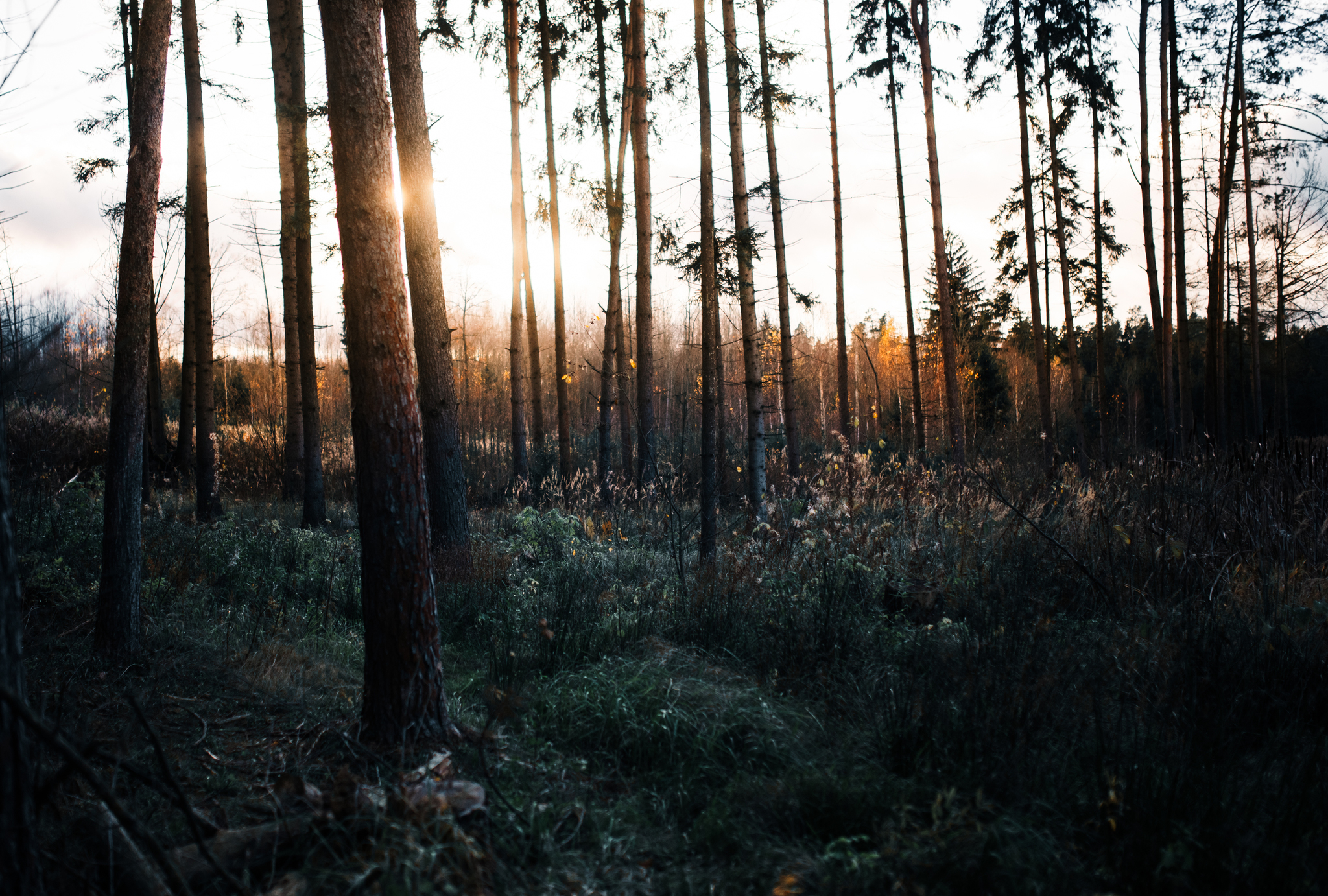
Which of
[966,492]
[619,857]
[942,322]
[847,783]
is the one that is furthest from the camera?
[942,322]

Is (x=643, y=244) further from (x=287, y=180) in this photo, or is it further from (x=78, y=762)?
(x=78, y=762)

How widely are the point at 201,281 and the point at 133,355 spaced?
20.4 feet

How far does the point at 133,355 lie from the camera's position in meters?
4.32

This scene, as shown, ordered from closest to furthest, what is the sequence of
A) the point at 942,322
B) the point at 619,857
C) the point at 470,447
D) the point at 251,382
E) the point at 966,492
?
the point at 619,857 → the point at 966,492 → the point at 942,322 → the point at 470,447 → the point at 251,382

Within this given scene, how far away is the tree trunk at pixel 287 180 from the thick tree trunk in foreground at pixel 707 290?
4.69 m

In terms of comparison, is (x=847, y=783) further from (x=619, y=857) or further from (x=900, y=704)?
(x=619, y=857)

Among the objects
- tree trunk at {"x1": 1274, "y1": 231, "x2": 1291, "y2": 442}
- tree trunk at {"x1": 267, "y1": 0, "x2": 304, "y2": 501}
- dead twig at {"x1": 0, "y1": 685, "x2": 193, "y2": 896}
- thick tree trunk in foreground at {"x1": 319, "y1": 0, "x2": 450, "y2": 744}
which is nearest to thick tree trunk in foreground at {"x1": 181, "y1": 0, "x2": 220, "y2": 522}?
tree trunk at {"x1": 267, "y1": 0, "x2": 304, "y2": 501}

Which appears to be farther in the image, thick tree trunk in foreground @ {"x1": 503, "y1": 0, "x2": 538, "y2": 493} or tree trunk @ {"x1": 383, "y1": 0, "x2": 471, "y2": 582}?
thick tree trunk in foreground @ {"x1": 503, "y1": 0, "x2": 538, "y2": 493}

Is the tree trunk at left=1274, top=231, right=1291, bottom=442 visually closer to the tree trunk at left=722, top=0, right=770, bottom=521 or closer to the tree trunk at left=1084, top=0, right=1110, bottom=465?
the tree trunk at left=1084, top=0, right=1110, bottom=465

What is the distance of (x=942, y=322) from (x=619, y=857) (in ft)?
44.5

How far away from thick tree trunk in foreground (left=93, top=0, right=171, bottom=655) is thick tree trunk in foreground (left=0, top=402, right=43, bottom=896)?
2862mm

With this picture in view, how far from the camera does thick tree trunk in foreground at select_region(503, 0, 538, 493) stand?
42.0ft

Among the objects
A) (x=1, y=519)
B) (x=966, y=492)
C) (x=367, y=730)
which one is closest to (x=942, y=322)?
(x=966, y=492)

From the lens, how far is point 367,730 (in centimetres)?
313
